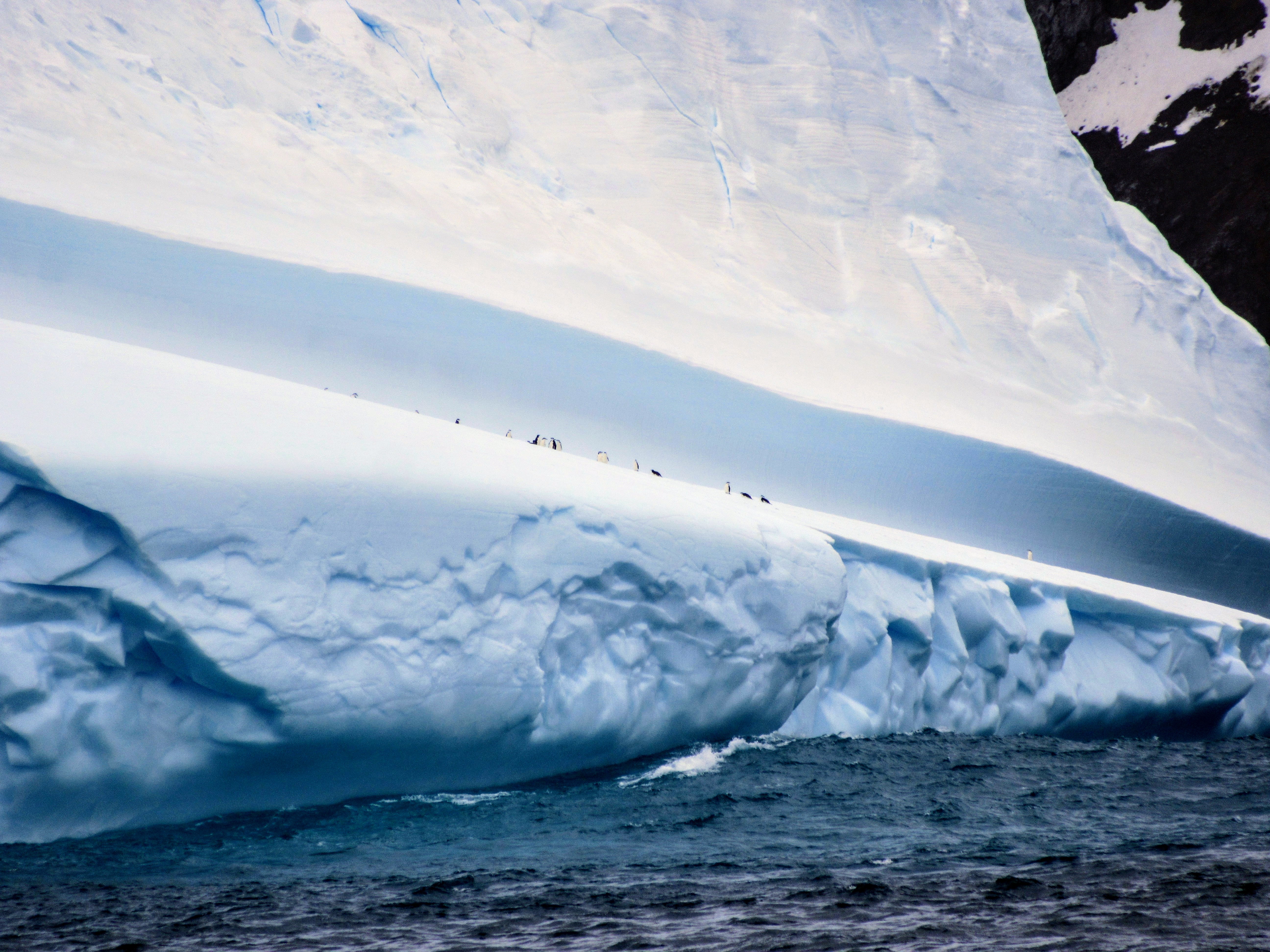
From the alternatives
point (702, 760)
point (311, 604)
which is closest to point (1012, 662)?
point (702, 760)

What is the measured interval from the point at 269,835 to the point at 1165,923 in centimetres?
323

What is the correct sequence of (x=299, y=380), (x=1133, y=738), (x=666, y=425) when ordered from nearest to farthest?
(x=1133, y=738)
(x=299, y=380)
(x=666, y=425)

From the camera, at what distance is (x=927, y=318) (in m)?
13.4

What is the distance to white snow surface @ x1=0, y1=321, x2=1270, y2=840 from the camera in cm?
385

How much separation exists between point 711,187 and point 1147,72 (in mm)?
16039

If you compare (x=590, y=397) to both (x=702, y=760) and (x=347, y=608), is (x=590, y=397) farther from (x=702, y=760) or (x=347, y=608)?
(x=347, y=608)

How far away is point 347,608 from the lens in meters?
4.36

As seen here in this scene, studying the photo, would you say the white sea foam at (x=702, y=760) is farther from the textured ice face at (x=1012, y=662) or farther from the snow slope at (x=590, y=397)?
the snow slope at (x=590, y=397)

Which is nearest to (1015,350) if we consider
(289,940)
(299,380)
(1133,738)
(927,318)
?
(927,318)

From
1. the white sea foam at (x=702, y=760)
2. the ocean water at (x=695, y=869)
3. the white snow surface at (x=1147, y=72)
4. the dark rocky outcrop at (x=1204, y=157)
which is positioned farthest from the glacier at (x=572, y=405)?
the white snow surface at (x=1147, y=72)

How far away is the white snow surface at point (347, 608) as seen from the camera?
385 cm

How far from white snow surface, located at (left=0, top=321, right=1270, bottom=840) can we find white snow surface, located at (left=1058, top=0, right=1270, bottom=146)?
20.8 meters

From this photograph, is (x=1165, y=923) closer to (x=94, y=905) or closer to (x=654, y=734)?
(x=654, y=734)

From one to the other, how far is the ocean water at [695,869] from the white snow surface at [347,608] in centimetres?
23
